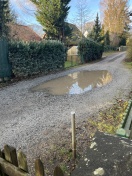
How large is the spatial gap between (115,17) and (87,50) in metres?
23.3

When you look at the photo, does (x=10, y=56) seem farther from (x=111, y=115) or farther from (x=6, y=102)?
(x=111, y=115)

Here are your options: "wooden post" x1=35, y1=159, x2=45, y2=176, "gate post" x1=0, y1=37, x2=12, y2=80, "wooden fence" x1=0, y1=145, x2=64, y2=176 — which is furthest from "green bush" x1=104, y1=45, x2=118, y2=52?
"wooden post" x1=35, y1=159, x2=45, y2=176

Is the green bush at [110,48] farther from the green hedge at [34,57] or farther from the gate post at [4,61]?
the gate post at [4,61]

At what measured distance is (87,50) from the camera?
1936cm

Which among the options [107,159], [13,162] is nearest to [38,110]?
[13,162]

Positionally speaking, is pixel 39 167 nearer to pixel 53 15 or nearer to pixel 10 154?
pixel 10 154

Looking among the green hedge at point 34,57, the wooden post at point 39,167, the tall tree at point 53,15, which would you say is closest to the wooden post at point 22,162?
the wooden post at point 39,167

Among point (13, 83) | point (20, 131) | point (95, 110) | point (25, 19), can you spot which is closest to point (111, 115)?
point (95, 110)

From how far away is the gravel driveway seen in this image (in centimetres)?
406

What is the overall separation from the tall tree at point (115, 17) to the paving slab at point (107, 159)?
134ft

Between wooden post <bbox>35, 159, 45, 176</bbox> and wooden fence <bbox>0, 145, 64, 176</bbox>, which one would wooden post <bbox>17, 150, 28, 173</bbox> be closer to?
wooden fence <bbox>0, 145, 64, 176</bbox>

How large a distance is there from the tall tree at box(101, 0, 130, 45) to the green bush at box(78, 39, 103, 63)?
20505 mm

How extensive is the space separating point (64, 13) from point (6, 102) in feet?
64.2

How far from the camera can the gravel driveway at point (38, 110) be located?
13.3 feet
